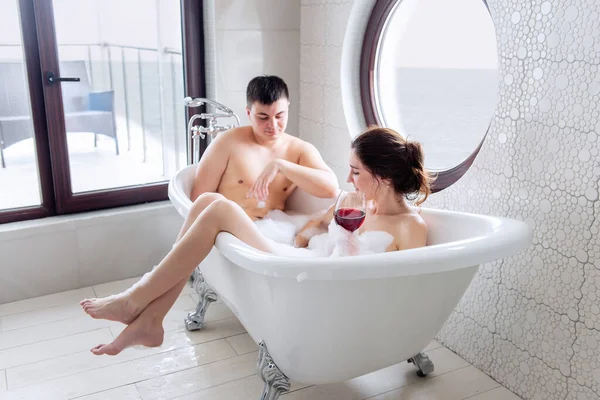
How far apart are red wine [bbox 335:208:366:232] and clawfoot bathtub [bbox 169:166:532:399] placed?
219mm

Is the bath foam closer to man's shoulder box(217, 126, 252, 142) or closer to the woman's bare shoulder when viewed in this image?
the woman's bare shoulder

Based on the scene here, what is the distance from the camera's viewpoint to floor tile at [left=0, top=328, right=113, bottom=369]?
6.59 ft

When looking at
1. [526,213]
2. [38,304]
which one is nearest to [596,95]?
[526,213]

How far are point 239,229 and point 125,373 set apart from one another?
29.9 inches

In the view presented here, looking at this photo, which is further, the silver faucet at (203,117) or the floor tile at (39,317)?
the silver faucet at (203,117)

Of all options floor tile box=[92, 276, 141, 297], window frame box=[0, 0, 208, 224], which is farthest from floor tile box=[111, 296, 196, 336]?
window frame box=[0, 0, 208, 224]

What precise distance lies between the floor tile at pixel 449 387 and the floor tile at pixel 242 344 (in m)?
0.53

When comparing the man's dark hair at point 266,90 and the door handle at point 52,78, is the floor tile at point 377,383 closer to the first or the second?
the man's dark hair at point 266,90

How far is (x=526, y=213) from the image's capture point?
1.73 metres

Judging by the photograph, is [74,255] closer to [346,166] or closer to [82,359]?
[82,359]

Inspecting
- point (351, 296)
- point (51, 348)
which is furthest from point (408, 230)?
point (51, 348)

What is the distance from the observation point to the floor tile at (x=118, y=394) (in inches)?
70.5

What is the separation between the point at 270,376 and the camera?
1.58 m

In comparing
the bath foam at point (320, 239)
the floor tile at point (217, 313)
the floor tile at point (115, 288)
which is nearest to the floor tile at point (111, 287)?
the floor tile at point (115, 288)
